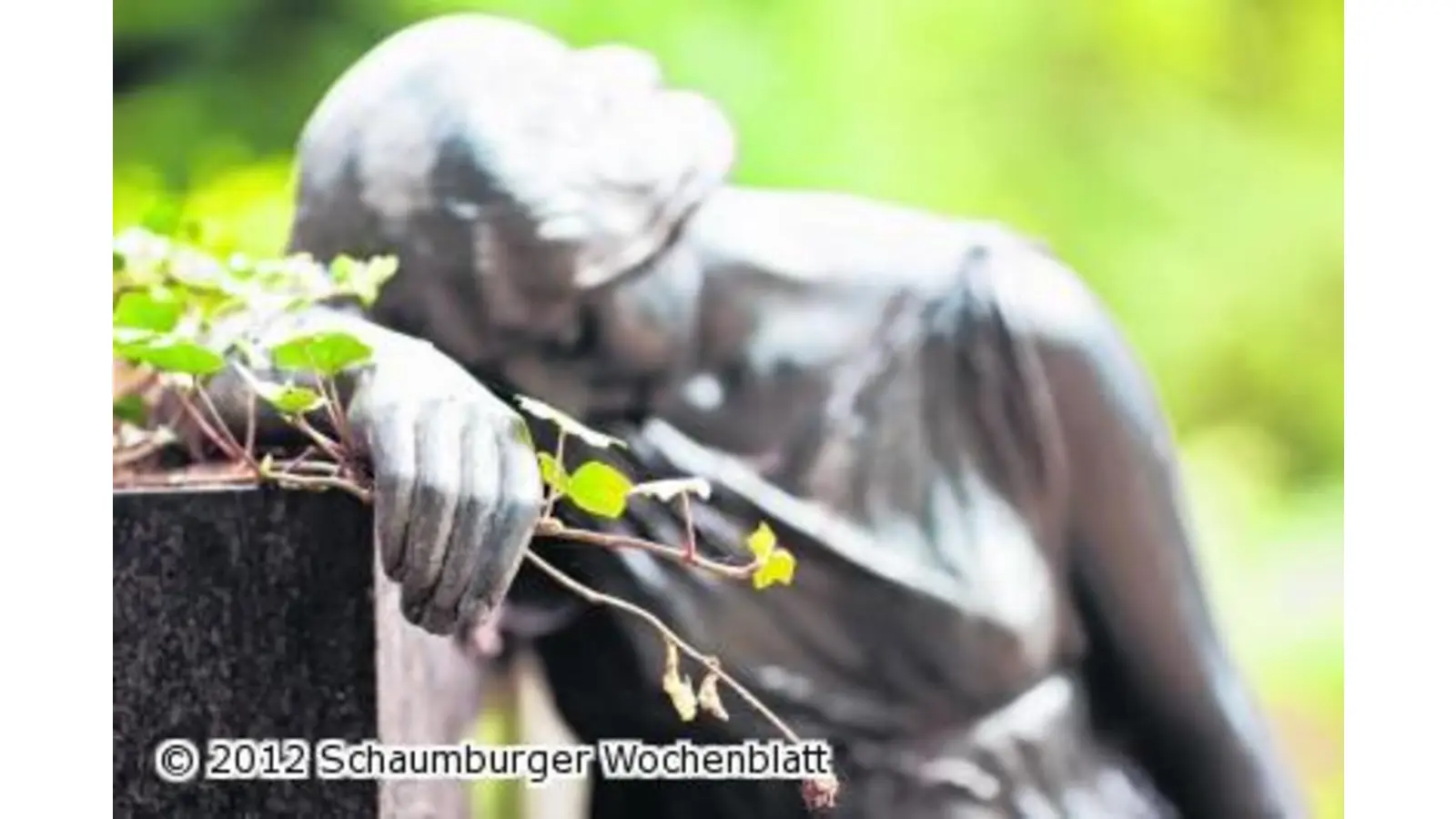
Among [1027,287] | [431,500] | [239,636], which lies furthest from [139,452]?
[1027,287]

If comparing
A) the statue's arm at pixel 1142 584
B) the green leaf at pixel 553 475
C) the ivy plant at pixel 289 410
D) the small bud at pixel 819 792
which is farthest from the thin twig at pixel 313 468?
the statue's arm at pixel 1142 584

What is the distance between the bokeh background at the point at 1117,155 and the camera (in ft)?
3.96

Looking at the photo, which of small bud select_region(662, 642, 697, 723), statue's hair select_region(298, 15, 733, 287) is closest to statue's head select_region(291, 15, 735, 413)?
statue's hair select_region(298, 15, 733, 287)

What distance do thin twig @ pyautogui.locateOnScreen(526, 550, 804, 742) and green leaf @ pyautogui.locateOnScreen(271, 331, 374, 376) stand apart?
160 mm

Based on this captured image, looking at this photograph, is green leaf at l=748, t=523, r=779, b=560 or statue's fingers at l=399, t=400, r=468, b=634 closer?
statue's fingers at l=399, t=400, r=468, b=634

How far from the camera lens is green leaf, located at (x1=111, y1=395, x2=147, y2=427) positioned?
1171 millimetres

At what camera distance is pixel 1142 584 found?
1.21 metres

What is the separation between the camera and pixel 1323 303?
1.22m

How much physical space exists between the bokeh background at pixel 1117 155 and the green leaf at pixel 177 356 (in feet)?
0.51

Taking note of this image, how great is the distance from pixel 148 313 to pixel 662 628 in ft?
1.17

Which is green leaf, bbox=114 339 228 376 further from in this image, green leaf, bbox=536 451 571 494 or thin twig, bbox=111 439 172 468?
green leaf, bbox=536 451 571 494

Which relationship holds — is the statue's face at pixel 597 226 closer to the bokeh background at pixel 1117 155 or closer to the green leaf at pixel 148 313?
the bokeh background at pixel 1117 155

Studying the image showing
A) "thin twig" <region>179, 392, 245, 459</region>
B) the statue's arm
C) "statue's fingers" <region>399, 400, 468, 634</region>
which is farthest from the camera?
the statue's arm
